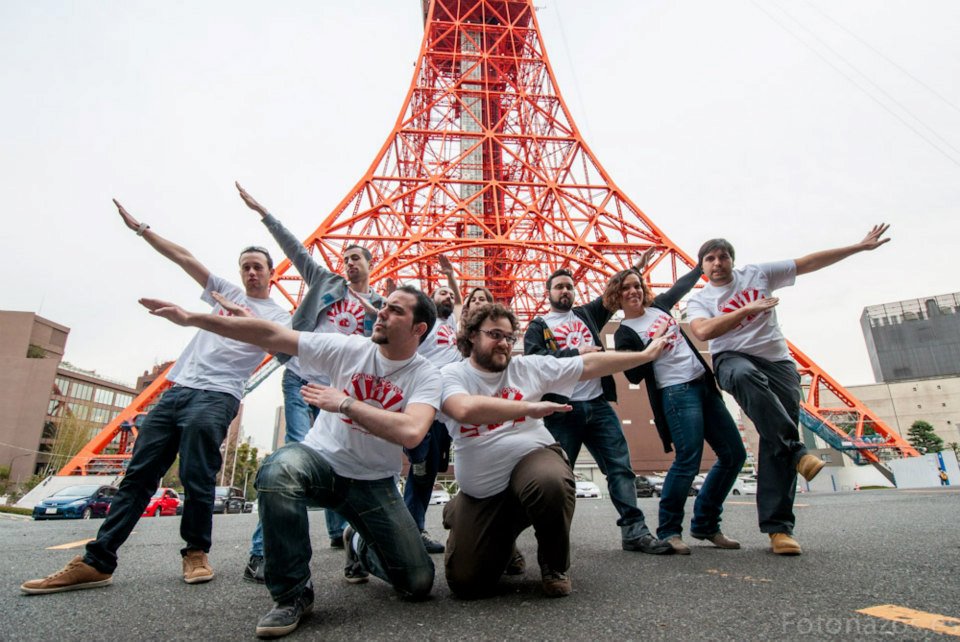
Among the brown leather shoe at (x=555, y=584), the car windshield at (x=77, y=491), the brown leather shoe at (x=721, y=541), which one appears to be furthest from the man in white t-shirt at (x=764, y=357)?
the car windshield at (x=77, y=491)

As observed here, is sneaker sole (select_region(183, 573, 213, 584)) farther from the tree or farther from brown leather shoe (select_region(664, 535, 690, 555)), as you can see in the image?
the tree

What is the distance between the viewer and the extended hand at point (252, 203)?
3201 mm

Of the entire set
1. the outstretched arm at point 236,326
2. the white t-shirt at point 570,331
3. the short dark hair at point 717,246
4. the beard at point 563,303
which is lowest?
the outstretched arm at point 236,326

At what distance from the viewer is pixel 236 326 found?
1.79m


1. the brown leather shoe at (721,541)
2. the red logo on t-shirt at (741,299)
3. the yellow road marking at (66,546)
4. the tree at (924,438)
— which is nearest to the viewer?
the brown leather shoe at (721,541)

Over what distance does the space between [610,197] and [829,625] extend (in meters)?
15.8

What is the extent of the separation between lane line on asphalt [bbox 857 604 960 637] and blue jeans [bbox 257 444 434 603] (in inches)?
51.2

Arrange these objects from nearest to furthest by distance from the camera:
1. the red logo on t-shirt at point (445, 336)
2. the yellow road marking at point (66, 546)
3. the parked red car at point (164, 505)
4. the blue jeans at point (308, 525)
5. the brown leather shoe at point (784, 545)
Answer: the blue jeans at point (308, 525) → the brown leather shoe at point (784, 545) → the yellow road marking at point (66, 546) → the red logo on t-shirt at point (445, 336) → the parked red car at point (164, 505)

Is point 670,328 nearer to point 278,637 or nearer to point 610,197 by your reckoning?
point 278,637

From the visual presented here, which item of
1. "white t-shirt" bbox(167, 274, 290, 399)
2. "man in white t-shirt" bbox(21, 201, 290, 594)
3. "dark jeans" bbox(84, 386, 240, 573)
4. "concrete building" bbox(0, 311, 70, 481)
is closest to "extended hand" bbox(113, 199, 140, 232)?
"man in white t-shirt" bbox(21, 201, 290, 594)

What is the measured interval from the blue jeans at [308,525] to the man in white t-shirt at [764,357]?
1627 mm

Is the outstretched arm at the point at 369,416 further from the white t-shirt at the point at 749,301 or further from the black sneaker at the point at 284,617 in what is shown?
the white t-shirt at the point at 749,301

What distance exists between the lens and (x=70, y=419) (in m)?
37.3

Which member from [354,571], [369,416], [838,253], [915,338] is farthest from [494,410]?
[915,338]
